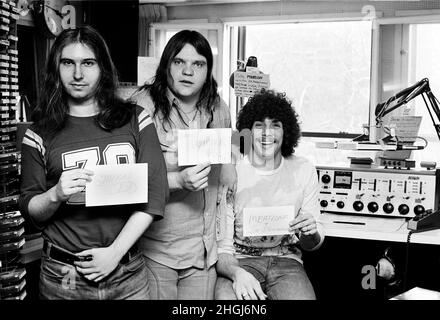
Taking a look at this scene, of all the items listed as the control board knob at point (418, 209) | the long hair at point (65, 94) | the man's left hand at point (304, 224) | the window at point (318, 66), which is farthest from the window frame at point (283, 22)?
the control board knob at point (418, 209)

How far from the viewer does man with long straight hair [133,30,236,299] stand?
1.47 metres

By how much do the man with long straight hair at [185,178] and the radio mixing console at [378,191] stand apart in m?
0.61

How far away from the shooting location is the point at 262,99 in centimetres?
168

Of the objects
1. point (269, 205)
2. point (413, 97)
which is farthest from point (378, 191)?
point (269, 205)

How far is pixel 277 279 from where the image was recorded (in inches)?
65.4

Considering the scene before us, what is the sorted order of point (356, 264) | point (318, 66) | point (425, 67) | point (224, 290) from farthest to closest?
point (356, 264), point (425, 67), point (318, 66), point (224, 290)

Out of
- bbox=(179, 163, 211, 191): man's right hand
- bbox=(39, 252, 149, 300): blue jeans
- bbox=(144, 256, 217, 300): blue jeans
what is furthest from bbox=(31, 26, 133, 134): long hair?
bbox=(144, 256, 217, 300): blue jeans

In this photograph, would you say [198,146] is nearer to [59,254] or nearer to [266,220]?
[266,220]

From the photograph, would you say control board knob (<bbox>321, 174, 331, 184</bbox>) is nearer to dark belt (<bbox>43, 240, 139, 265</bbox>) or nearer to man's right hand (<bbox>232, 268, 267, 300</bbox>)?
man's right hand (<bbox>232, 268, 267, 300</bbox>)

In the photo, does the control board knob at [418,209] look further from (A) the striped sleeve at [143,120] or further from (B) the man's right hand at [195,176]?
(A) the striped sleeve at [143,120]

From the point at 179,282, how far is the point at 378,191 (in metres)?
0.89

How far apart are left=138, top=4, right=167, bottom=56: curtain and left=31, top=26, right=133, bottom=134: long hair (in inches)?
7.4

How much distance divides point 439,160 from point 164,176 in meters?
1.13

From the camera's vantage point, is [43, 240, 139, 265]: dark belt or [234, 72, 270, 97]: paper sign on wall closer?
[43, 240, 139, 265]: dark belt
